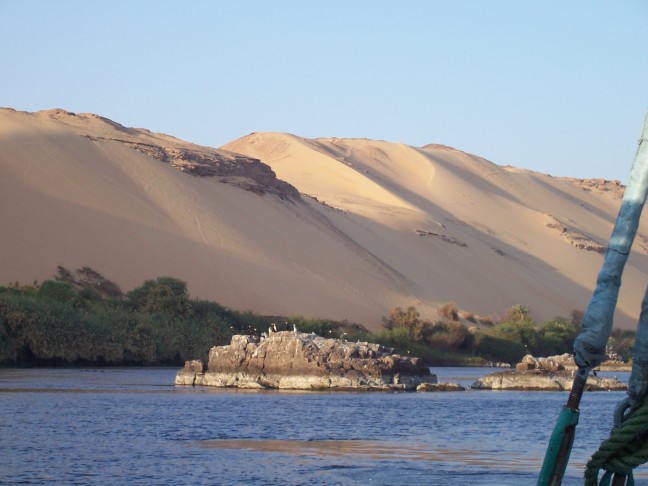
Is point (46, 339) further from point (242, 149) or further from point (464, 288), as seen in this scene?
point (242, 149)

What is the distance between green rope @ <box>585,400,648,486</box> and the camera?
14.3ft

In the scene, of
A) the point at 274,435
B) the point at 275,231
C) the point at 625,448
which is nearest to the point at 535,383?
the point at 274,435

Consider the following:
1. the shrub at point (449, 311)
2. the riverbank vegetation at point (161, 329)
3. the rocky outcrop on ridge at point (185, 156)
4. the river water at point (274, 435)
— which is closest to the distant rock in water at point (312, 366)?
the river water at point (274, 435)

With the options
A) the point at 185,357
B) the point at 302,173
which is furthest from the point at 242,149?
the point at 185,357

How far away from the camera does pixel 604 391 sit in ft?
126

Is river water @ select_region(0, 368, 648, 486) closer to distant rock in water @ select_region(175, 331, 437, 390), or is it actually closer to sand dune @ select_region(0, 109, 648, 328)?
distant rock in water @ select_region(175, 331, 437, 390)

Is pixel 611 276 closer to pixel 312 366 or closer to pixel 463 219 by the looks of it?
pixel 312 366

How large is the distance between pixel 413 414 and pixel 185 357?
22.9 metres

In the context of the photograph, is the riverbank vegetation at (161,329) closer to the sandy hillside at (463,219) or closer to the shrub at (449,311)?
the shrub at (449,311)

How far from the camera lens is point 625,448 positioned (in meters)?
4.46

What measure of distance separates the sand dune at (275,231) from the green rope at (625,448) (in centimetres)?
5259

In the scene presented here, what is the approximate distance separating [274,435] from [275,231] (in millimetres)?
52627

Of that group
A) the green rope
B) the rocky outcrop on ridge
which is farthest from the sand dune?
the green rope

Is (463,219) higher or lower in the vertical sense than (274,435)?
higher
